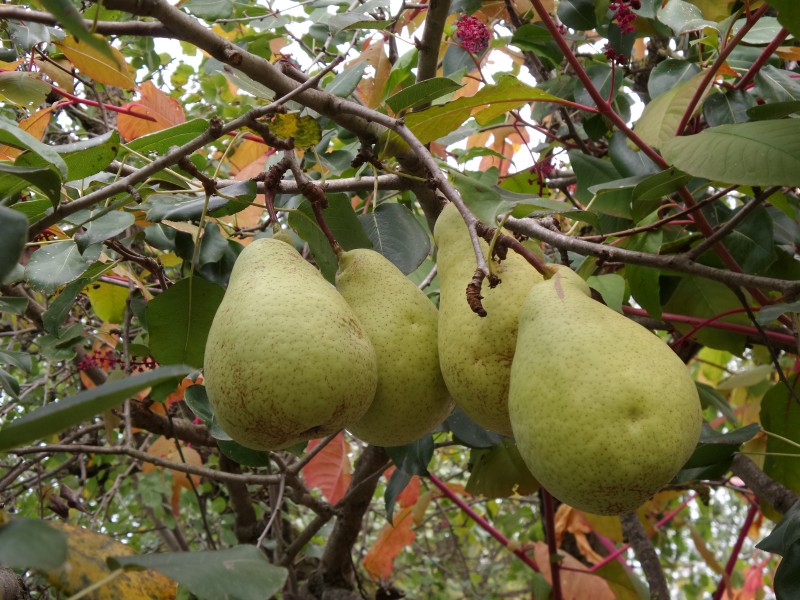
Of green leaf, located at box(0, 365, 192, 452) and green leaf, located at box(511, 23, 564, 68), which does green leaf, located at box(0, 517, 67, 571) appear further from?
green leaf, located at box(511, 23, 564, 68)

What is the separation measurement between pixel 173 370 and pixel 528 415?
449 mm

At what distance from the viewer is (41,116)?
2004 millimetres

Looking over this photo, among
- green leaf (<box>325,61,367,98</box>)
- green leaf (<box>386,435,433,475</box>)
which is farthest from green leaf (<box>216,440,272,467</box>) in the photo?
green leaf (<box>325,61,367,98</box>)

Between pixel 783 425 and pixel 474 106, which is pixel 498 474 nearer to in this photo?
pixel 783 425

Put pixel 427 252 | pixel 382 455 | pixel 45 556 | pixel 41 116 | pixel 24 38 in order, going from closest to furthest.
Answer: pixel 45 556
pixel 427 252
pixel 24 38
pixel 41 116
pixel 382 455

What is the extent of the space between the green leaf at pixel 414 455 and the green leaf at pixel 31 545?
1.18 m

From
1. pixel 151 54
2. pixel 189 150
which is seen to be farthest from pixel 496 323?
pixel 151 54

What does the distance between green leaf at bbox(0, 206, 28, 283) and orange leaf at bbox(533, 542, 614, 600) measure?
1.86m

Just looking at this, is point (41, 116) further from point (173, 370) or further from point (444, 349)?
point (173, 370)

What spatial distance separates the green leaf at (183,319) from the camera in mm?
1288

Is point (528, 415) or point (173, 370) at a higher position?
point (173, 370)

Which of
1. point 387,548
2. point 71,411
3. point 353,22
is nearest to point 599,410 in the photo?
point 71,411

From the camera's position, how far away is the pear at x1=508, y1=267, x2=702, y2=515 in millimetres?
867

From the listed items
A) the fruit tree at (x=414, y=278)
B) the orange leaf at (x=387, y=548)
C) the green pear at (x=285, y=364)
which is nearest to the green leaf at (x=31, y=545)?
the fruit tree at (x=414, y=278)
